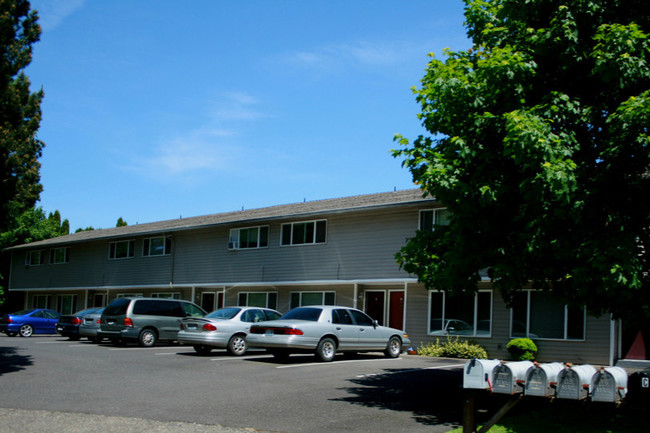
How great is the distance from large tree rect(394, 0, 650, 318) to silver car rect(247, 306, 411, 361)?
5.40 meters

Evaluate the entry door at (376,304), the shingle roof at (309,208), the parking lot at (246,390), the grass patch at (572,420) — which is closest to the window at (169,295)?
the shingle roof at (309,208)

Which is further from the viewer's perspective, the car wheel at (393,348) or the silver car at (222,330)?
the car wheel at (393,348)

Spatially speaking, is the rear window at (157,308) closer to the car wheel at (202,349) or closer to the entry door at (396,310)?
the car wheel at (202,349)

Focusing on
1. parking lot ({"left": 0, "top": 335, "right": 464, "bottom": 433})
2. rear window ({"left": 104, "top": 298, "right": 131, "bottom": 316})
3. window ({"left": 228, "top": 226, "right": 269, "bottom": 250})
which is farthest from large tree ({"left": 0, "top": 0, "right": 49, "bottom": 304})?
window ({"left": 228, "top": 226, "right": 269, "bottom": 250})

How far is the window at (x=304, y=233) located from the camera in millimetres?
26688

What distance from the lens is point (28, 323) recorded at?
3014cm

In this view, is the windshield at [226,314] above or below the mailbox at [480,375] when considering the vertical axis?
below

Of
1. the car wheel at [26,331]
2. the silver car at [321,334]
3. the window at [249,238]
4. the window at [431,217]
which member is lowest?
the car wheel at [26,331]

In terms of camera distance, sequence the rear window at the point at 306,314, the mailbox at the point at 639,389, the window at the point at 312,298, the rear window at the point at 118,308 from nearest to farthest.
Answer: the mailbox at the point at 639,389 < the rear window at the point at 306,314 < the rear window at the point at 118,308 < the window at the point at 312,298

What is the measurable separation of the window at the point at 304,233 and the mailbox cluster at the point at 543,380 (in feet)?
62.1

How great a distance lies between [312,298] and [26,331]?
13836mm

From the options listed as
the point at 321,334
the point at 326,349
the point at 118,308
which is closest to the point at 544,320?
the point at 326,349

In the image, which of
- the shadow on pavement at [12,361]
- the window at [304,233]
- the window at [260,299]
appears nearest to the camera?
the shadow on pavement at [12,361]

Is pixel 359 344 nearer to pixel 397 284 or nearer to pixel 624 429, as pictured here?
pixel 397 284
